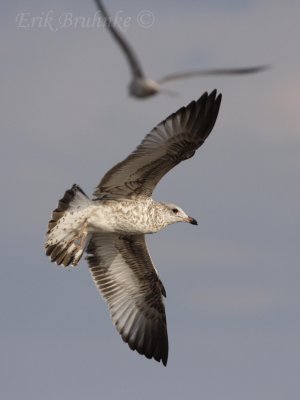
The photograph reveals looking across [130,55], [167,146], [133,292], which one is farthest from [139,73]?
[133,292]

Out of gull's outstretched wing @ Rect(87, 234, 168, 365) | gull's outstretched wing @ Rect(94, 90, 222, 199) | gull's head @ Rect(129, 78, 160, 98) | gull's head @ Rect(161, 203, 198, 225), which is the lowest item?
gull's outstretched wing @ Rect(87, 234, 168, 365)

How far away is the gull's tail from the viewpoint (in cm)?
1316

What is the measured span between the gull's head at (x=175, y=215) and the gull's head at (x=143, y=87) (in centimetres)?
519

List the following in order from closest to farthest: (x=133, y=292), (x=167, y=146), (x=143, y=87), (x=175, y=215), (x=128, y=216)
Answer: (x=143, y=87), (x=167, y=146), (x=128, y=216), (x=175, y=215), (x=133, y=292)

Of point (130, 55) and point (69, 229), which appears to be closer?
point (130, 55)

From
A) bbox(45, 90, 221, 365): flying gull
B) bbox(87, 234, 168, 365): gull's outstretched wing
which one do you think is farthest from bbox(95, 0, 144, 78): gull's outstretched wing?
bbox(87, 234, 168, 365): gull's outstretched wing

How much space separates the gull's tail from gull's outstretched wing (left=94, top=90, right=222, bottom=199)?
51 cm

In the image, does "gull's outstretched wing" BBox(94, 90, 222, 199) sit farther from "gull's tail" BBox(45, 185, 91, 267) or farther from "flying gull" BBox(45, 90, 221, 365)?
"gull's tail" BBox(45, 185, 91, 267)

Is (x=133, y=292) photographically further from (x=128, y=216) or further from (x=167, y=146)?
(x=167, y=146)

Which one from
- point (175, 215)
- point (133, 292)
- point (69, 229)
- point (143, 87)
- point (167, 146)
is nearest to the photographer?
point (143, 87)

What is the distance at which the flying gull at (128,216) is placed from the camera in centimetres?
1252

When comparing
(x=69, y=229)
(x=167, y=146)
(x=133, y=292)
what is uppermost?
(x=167, y=146)

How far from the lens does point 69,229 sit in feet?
43.4

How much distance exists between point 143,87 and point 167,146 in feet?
14.1
